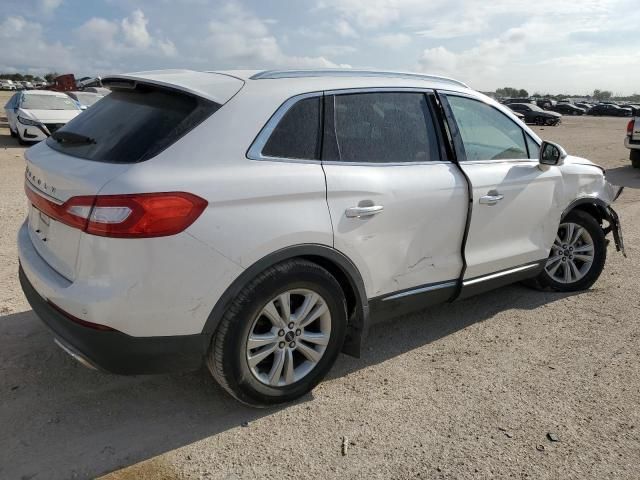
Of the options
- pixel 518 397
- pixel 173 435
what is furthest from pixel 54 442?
pixel 518 397

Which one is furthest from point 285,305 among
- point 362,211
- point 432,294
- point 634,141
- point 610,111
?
point 610,111

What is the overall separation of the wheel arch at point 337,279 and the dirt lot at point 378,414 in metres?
0.36

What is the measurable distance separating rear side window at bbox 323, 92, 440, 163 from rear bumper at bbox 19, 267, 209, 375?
1.27 metres

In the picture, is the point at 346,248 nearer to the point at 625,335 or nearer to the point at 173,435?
the point at 173,435

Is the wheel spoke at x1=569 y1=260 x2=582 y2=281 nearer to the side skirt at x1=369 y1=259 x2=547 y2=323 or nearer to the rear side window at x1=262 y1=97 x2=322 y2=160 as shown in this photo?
the side skirt at x1=369 y1=259 x2=547 y2=323

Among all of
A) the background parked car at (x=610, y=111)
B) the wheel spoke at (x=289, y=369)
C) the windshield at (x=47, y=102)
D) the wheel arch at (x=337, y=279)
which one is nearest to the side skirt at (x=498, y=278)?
the wheel arch at (x=337, y=279)

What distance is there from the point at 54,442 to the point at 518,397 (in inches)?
100

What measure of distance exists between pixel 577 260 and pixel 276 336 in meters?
3.24

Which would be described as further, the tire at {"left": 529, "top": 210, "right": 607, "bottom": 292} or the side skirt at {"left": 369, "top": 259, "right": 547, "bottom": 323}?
the tire at {"left": 529, "top": 210, "right": 607, "bottom": 292}

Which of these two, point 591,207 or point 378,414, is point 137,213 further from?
point 591,207

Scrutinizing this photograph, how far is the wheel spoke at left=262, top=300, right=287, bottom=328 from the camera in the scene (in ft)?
9.16

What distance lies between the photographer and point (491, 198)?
3732mm

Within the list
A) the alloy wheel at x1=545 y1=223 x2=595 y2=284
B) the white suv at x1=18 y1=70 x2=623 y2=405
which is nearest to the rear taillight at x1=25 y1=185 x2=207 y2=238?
the white suv at x1=18 y1=70 x2=623 y2=405

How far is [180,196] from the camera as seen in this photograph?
2.44 meters
